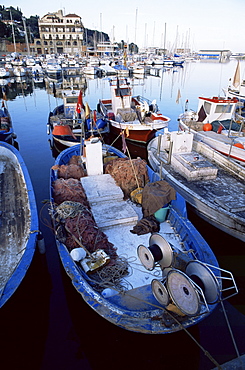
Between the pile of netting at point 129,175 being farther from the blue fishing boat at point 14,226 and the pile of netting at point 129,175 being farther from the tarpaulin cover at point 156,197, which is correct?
the blue fishing boat at point 14,226

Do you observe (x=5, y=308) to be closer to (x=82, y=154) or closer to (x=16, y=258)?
(x=16, y=258)

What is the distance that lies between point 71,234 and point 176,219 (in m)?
3.29

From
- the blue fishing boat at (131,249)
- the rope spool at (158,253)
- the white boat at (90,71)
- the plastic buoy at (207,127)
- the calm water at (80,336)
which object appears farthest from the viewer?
the white boat at (90,71)

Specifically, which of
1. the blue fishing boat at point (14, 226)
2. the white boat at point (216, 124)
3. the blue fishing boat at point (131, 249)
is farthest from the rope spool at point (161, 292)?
the white boat at point (216, 124)

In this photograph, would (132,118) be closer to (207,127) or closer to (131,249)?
(207,127)

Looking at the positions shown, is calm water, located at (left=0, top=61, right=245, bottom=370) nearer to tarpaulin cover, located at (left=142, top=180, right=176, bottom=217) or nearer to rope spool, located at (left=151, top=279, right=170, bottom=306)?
rope spool, located at (left=151, top=279, right=170, bottom=306)

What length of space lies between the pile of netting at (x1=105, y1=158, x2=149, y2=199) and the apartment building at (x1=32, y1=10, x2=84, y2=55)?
9805cm

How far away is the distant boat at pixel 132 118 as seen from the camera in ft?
60.1

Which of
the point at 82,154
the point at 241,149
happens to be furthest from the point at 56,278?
the point at 241,149

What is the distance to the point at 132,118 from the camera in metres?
20.0

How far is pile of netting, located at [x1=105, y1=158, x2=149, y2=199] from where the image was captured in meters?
9.15

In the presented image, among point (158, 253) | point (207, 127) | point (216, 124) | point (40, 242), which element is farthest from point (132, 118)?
point (158, 253)

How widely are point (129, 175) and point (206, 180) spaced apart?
13.1 feet

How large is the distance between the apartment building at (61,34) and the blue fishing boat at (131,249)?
9883 centimetres
